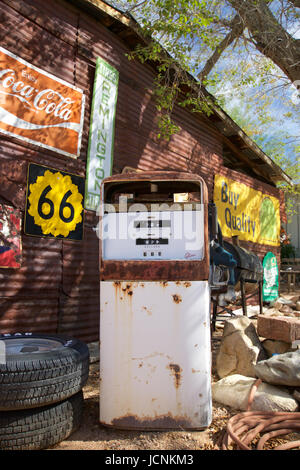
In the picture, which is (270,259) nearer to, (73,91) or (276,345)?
(276,345)

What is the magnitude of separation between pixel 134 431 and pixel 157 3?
651 centimetres

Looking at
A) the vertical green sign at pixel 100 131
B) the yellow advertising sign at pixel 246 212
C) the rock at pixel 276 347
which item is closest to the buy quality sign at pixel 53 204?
the vertical green sign at pixel 100 131

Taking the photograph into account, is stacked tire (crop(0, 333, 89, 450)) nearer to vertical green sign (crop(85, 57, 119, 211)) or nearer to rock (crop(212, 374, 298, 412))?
rock (crop(212, 374, 298, 412))

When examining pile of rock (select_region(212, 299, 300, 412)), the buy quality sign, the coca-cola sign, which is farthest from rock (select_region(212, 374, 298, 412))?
the coca-cola sign

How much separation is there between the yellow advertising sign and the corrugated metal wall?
323cm

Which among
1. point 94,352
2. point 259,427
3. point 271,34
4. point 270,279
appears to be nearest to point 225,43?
point 271,34

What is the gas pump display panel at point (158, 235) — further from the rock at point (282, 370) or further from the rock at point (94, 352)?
the rock at point (94, 352)

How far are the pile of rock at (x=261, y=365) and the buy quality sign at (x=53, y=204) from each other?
2.85 m

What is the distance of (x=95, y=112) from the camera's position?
21.2 ft

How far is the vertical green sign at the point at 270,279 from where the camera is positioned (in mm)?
11656

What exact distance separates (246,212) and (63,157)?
7.26 meters

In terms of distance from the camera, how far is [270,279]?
12.0 meters

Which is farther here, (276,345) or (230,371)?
(276,345)
